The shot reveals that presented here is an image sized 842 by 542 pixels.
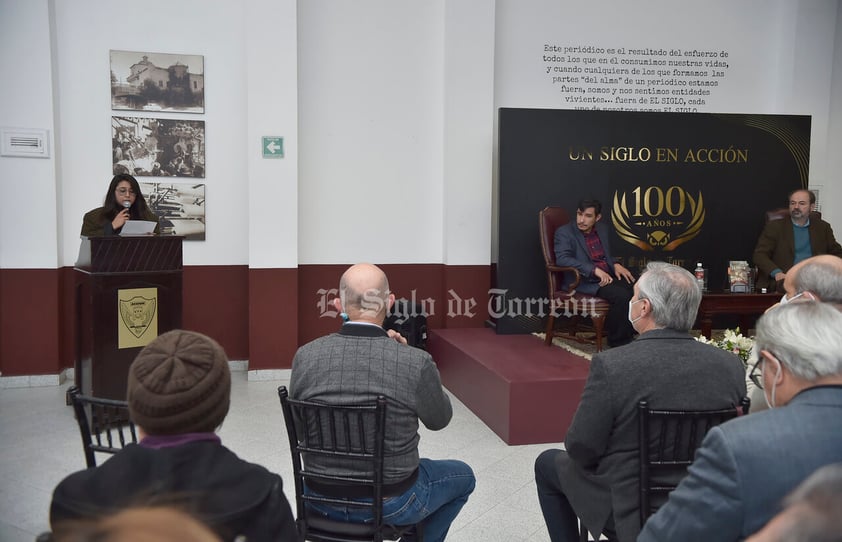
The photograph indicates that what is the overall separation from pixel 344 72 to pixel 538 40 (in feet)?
6.60

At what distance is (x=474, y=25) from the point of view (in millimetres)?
6383

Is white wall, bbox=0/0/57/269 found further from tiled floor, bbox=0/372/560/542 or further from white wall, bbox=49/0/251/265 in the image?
tiled floor, bbox=0/372/560/542

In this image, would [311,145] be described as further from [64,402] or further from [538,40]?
[64,402]

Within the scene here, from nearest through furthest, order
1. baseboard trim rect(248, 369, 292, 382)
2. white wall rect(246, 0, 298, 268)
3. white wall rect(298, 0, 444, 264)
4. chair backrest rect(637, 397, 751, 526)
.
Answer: chair backrest rect(637, 397, 751, 526), white wall rect(246, 0, 298, 268), baseboard trim rect(248, 369, 292, 382), white wall rect(298, 0, 444, 264)

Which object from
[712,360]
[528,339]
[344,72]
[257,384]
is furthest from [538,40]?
[712,360]

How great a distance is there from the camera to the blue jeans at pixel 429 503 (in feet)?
7.38

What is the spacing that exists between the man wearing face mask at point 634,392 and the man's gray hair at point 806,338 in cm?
54

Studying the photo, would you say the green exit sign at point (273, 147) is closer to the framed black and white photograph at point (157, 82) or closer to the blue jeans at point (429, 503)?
the framed black and white photograph at point (157, 82)

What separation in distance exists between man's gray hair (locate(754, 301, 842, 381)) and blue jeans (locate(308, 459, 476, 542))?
4.12 feet

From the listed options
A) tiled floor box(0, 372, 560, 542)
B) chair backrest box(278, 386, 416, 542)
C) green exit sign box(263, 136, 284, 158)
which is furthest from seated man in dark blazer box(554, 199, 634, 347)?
chair backrest box(278, 386, 416, 542)

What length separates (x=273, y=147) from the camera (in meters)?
5.95

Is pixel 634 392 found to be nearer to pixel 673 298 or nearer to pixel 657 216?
pixel 673 298

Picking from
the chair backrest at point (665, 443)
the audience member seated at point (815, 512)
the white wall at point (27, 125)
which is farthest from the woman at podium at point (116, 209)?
the audience member seated at point (815, 512)

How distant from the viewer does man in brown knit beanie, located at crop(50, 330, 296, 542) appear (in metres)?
1.33
